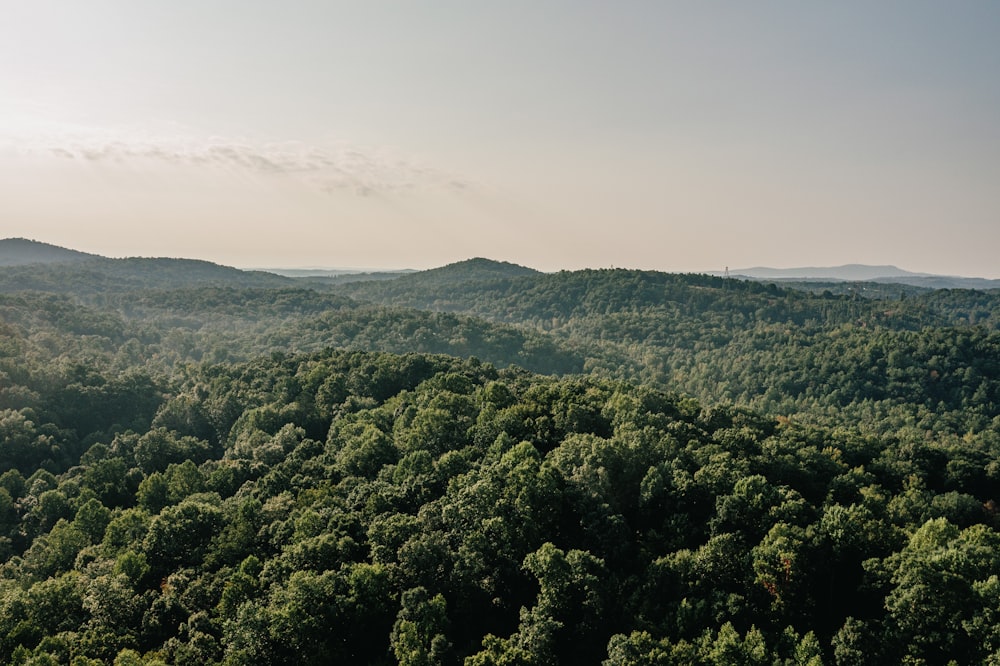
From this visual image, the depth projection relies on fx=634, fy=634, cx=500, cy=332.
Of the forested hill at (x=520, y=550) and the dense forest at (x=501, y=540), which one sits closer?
the forested hill at (x=520, y=550)

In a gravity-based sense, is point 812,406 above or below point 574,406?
below

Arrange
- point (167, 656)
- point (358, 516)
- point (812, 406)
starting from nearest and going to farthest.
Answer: point (167, 656), point (358, 516), point (812, 406)

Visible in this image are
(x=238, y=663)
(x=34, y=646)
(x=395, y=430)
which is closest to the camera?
(x=238, y=663)

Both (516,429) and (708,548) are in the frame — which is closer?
(708,548)

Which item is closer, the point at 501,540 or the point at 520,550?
the point at 520,550

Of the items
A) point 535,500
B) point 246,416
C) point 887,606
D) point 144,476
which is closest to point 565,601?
point 535,500

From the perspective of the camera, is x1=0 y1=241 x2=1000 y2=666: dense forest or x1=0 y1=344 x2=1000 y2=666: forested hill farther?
x1=0 y1=241 x2=1000 y2=666: dense forest

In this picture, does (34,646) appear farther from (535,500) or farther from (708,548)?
(708,548)

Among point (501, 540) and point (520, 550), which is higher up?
point (501, 540)

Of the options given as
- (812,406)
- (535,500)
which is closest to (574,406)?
(535,500)

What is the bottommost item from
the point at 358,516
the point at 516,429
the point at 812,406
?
the point at 812,406

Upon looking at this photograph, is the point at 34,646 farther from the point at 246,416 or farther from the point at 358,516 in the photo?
the point at 246,416
